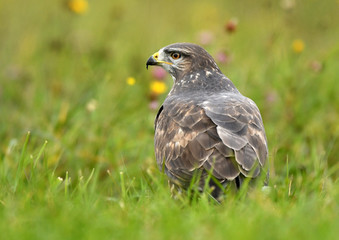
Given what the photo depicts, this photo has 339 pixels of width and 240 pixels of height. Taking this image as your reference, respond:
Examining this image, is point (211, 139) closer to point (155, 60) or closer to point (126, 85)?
point (155, 60)

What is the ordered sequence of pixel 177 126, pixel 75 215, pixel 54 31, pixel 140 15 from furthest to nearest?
1. pixel 140 15
2. pixel 54 31
3. pixel 177 126
4. pixel 75 215

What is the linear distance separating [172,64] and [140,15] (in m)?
6.33

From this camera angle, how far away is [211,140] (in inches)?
168

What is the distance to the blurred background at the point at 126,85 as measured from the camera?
604 cm

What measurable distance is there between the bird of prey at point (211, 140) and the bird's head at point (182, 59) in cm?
46

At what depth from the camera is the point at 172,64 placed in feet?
18.4

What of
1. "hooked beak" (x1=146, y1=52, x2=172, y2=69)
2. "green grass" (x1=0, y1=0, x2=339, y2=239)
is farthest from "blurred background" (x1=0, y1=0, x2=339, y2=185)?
"hooked beak" (x1=146, y1=52, x2=172, y2=69)

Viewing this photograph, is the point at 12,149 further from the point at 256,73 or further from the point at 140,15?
the point at 140,15

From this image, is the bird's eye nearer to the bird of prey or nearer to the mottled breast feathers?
the bird of prey

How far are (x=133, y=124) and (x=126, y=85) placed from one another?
1.46m

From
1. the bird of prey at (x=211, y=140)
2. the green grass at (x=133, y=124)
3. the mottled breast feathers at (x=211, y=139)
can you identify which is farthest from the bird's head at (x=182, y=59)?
the green grass at (x=133, y=124)

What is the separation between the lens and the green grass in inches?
129

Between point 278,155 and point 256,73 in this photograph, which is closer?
point 278,155

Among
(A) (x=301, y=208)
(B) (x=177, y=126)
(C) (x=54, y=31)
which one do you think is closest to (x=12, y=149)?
(B) (x=177, y=126)
